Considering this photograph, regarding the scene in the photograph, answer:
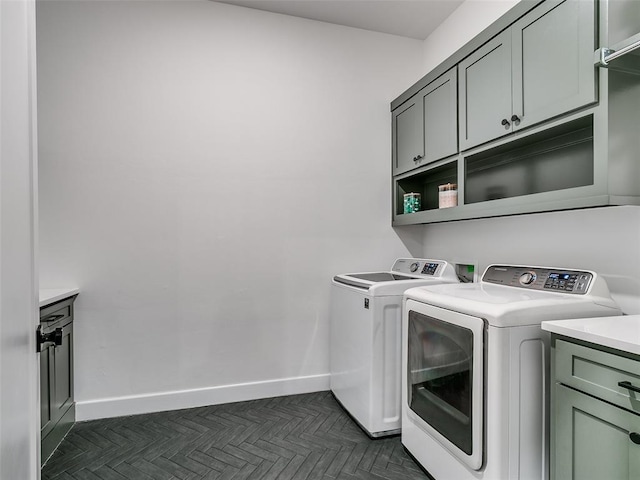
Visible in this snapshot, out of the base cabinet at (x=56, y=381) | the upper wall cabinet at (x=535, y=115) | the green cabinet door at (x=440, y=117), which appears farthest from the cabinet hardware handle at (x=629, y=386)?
the base cabinet at (x=56, y=381)

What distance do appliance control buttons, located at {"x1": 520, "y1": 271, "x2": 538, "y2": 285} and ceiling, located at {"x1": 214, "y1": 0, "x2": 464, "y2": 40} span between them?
79.7 inches

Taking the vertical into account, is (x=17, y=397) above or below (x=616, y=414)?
above

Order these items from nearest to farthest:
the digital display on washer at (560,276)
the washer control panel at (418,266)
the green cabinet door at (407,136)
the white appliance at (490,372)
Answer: the white appliance at (490,372) < the digital display on washer at (560,276) < the washer control panel at (418,266) < the green cabinet door at (407,136)

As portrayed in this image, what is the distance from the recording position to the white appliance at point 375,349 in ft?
7.15

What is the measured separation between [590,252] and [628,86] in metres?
0.74

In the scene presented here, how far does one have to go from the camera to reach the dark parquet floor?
74.5 inches

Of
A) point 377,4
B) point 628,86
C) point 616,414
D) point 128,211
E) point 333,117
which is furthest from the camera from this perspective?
point 333,117

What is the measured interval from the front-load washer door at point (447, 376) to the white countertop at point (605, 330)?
0.90ft

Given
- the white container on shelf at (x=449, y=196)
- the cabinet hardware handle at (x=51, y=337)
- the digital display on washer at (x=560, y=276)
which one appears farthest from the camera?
the white container on shelf at (x=449, y=196)

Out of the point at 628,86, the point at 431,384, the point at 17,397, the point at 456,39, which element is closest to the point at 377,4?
the point at 456,39

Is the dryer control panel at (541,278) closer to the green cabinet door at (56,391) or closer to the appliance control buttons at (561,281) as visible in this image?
the appliance control buttons at (561,281)

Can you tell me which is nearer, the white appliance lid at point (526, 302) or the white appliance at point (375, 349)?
the white appliance lid at point (526, 302)

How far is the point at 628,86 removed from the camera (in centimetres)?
150

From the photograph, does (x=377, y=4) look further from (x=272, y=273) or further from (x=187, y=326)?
(x=187, y=326)
